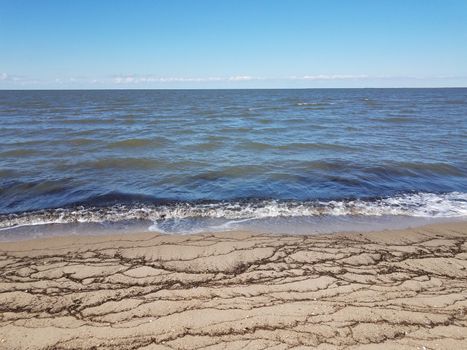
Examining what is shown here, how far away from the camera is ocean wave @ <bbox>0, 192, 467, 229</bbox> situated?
7.74 metres

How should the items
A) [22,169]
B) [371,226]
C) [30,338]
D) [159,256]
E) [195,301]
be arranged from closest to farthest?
[30,338], [195,301], [159,256], [371,226], [22,169]

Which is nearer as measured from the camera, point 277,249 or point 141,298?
point 141,298

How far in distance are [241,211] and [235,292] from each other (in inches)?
143

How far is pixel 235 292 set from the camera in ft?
15.1

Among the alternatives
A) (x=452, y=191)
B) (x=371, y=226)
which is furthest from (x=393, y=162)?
(x=371, y=226)

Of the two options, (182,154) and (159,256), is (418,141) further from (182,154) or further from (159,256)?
(159,256)

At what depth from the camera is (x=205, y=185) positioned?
10.3 metres

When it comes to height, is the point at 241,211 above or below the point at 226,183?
below

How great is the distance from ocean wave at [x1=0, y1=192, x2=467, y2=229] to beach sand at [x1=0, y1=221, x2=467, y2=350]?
1238 millimetres

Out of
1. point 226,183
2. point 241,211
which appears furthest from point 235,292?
point 226,183

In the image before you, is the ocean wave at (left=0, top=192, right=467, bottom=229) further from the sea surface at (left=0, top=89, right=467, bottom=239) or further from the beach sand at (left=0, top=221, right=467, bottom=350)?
the beach sand at (left=0, top=221, right=467, bottom=350)

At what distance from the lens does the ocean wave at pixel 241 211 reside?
774cm

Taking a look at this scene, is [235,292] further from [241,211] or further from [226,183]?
[226,183]

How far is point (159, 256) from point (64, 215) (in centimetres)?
349
